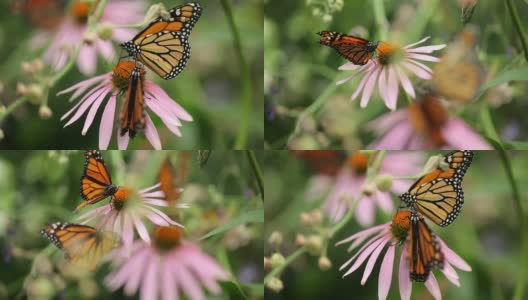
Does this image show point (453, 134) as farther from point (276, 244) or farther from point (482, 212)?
point (482, 212)

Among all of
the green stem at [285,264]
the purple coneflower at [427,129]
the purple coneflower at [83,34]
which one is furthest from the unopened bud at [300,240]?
the purple coneflower at [83,34]

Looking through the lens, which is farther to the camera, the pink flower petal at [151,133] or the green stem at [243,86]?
the green stem at [243,86]

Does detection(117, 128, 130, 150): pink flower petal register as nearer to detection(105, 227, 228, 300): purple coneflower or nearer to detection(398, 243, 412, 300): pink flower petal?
detection(105, 227, 228, 300): purple coneflower

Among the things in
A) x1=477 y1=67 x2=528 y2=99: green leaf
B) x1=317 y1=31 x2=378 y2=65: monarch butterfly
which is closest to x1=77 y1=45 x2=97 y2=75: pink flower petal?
x1=317 y1=31 x2=378 y2=65: monarch butterfly

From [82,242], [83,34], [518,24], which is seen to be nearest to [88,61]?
[83,34]

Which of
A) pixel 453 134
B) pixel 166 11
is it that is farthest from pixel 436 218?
pixel 166 11

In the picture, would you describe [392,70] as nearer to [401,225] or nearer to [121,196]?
[401,225]

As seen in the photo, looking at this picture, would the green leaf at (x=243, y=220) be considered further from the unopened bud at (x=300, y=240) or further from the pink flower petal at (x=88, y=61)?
the pink flower petal at (x=88, y=61)
